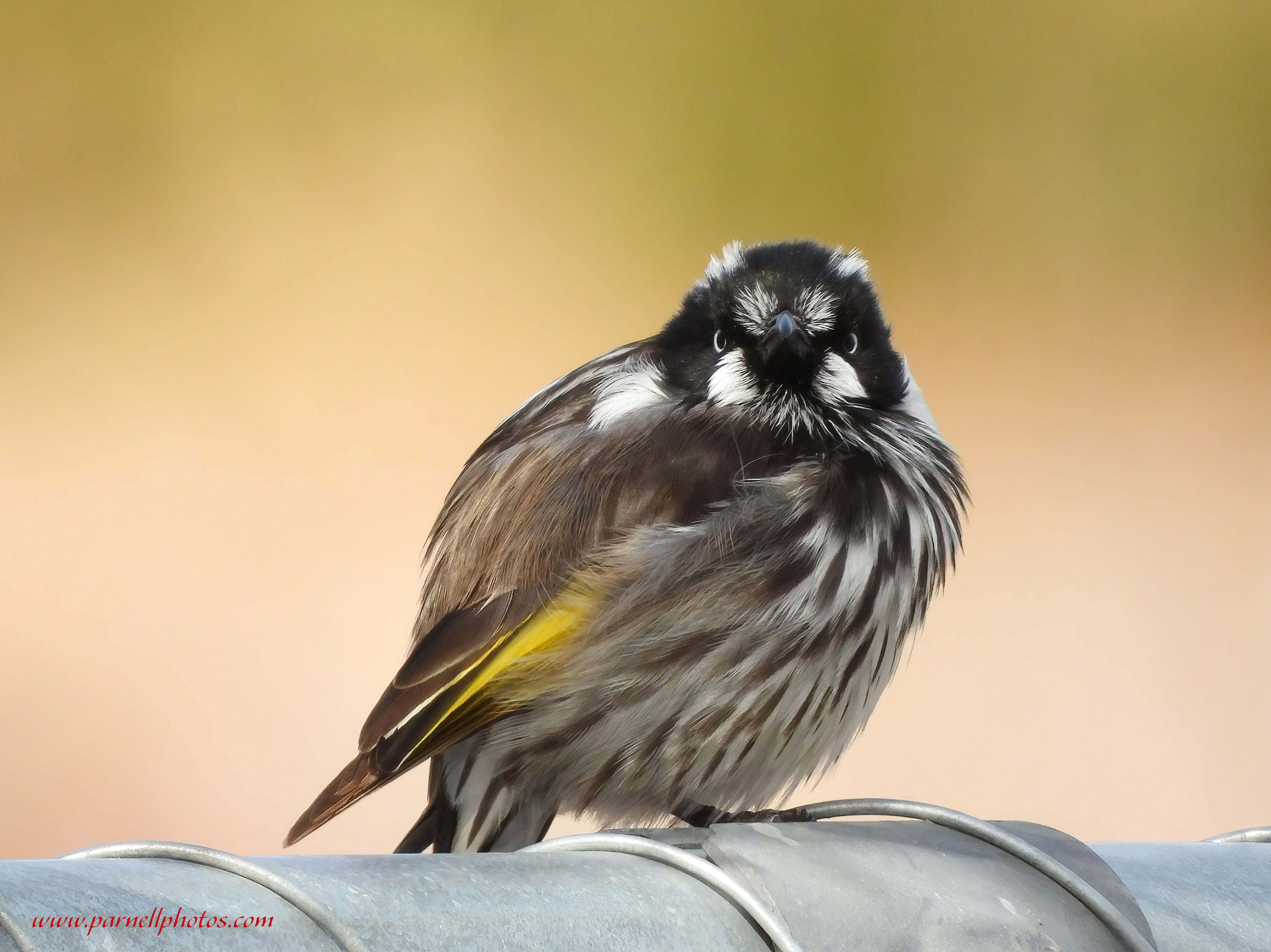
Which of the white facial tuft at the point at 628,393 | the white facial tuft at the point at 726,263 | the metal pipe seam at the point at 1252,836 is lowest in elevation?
the metal pipe seam at the point at 1252,836

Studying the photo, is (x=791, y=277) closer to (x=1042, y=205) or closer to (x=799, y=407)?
(x=799, y=407)

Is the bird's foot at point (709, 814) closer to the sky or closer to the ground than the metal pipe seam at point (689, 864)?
closer to the ground

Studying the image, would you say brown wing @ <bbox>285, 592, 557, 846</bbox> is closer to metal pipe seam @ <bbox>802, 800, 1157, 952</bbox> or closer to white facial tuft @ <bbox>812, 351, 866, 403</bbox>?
white facial tuft @ <bbox>812, 351, 866, 403</bbox>

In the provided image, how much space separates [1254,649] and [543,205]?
5.38ft

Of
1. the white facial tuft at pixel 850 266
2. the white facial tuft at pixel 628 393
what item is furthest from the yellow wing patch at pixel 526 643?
the white facial tuft at pixel 850 266

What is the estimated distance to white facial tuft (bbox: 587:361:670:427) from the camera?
5.02ft

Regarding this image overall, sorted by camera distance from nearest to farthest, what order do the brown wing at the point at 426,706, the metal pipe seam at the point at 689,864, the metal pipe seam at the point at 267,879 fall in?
the metal pipe seam at the point at 267,879 → the metal pipe seam at the point at 689,864 → the brown wing at the point at 426,706

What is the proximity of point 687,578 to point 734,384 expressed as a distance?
0.77 feet

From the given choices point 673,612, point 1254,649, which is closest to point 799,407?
point 673,612

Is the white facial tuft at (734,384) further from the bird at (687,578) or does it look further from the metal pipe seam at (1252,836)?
the metal pipe seam at (1252,836)

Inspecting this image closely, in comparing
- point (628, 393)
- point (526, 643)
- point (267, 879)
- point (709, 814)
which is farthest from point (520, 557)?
point (267, 879)

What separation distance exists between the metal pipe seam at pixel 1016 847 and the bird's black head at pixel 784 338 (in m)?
0.64

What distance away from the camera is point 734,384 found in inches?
59.4

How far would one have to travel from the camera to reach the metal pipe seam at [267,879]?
0.56 meters
